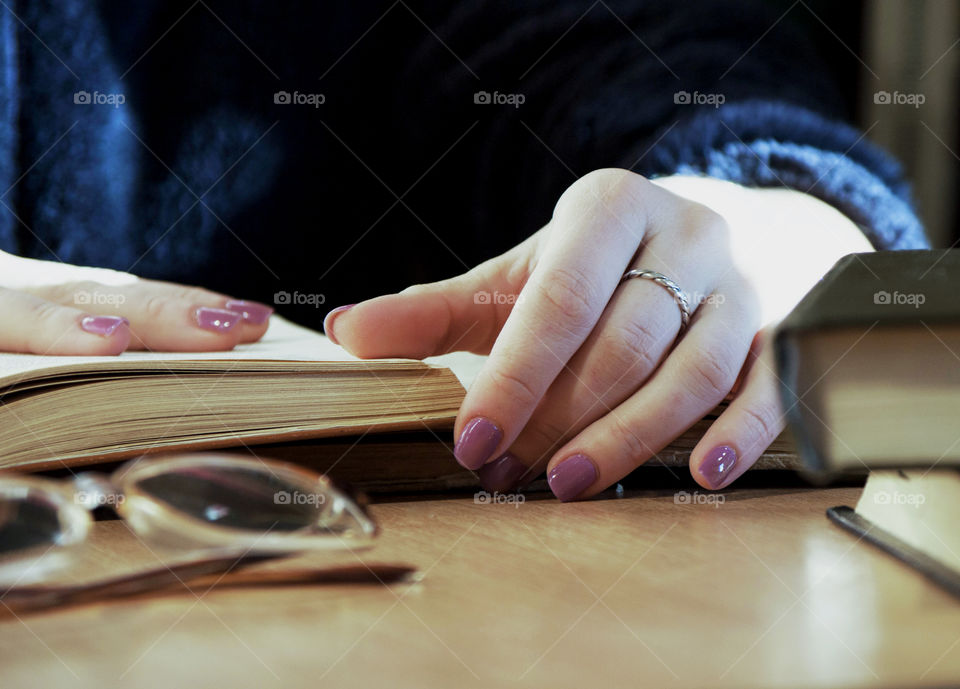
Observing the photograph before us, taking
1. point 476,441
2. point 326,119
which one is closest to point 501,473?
point 476,441

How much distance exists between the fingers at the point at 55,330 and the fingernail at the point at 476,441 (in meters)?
0.25

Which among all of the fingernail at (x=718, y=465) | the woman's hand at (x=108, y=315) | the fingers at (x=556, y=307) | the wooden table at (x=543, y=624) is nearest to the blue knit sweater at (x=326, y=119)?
the woman's hand at (x=108, y=315)

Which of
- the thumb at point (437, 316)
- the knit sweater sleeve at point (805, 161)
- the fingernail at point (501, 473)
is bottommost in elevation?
the fingernail at point (501, 473)

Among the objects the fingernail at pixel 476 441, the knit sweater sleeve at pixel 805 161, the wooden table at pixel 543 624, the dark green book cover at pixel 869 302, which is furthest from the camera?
the knit sweater sleeve at pixel 805 161

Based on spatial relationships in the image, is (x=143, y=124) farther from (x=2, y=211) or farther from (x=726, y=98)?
(x=726, y=98)

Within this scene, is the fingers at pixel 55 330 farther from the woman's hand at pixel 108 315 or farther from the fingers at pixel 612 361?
the fingers at pixel 612 361

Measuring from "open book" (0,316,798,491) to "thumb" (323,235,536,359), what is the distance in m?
0.07

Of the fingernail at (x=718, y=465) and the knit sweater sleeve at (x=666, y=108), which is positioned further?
the knit sweater sleeve at (x=666, y=108)

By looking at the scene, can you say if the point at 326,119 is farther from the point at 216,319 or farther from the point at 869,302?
the point at 869,302

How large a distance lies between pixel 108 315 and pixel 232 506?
1.09 ft

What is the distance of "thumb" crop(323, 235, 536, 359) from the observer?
502 mm

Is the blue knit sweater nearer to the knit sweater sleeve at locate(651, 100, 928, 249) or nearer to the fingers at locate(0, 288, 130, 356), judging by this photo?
the knit sweater sleeve at locate(651, 100, 928, 249)

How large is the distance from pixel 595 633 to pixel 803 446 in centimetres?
22

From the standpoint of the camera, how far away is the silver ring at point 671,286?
1.68 feet
